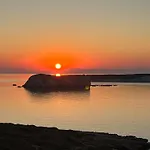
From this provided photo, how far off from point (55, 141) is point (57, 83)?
9136 cm

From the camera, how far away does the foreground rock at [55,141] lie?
578 inches

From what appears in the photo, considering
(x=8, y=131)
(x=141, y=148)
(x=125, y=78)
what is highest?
(x=8, y=131)

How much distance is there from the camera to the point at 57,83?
108 meters

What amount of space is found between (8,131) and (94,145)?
4.35 metres

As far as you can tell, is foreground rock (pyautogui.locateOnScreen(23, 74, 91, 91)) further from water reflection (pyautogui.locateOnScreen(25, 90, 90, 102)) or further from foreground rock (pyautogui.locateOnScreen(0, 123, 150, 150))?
foreground rock (pyautogui.locateOnScreen(0, 123, 150, 150))

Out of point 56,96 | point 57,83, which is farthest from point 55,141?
point 57,83

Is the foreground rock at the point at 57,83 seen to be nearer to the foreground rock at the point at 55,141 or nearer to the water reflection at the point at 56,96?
the water reflection at the point at 56,96

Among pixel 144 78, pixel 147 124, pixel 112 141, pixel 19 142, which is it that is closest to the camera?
pixel 19 142

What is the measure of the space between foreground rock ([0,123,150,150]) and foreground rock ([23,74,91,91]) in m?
84.9

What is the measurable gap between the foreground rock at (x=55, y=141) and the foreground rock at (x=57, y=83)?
279ft

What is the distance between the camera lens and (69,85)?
110m

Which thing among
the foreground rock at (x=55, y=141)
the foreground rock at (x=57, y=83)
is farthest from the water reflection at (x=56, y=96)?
the foreground rock at (x=55, y=141)

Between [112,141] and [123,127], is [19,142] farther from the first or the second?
[123,127]

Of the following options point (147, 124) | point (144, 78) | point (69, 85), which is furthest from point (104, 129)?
point (144, 78)
